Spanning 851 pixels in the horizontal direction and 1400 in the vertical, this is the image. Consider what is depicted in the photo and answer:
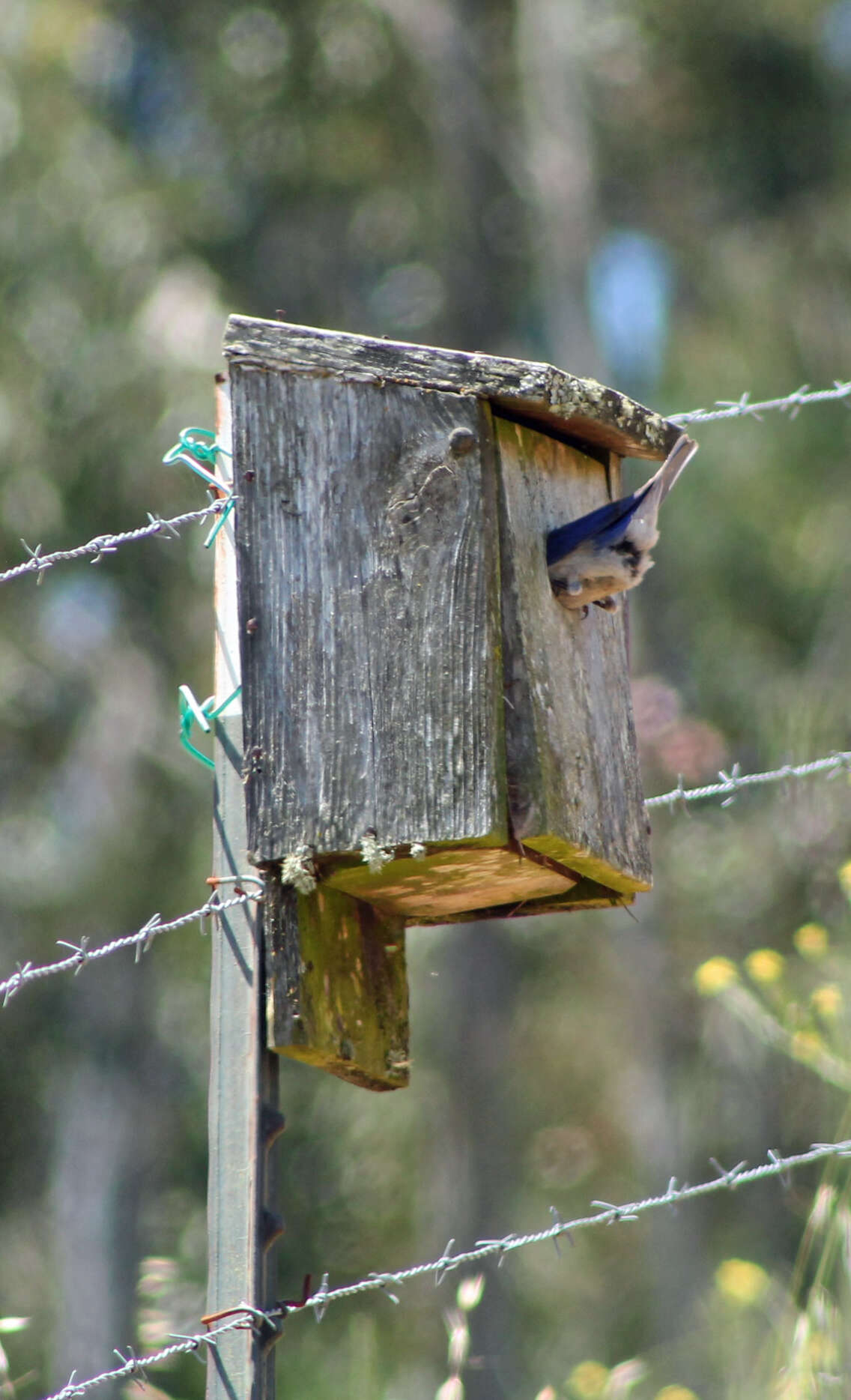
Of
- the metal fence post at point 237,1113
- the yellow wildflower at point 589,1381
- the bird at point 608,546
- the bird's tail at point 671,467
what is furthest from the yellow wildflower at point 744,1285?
the bird's tail at point 671,467

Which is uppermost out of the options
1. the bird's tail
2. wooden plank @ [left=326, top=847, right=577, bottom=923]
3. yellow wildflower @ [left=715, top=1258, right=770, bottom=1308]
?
the bird's tail

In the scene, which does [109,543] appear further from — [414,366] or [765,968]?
[765,968]

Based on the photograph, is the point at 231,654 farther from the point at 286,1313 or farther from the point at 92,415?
the point at 92,415

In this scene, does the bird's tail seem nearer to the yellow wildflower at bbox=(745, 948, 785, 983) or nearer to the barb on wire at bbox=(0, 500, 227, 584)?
the barb on wire at bbox=(0, 500, 227, 584)

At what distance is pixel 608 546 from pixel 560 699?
246 millimetres

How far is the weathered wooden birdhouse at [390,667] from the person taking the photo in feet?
9.03

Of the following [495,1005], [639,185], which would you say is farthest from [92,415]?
[639,185]

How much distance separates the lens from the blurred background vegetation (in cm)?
1173

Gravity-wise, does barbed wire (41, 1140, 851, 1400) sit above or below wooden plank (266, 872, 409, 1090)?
below

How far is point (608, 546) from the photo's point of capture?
292 cm

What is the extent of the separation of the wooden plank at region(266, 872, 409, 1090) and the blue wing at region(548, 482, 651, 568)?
0.65 metres

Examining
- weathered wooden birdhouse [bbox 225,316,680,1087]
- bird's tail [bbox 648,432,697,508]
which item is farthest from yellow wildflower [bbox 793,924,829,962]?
bird's tail [bbox 648,432,697,508]

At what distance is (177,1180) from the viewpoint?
1250cm

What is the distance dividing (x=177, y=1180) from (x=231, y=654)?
400 inches
